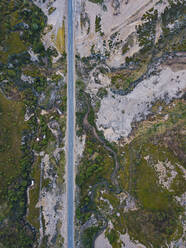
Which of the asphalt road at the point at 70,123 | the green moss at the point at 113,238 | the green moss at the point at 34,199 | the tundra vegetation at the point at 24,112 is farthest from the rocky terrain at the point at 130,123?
the green moss at the point at 34,199

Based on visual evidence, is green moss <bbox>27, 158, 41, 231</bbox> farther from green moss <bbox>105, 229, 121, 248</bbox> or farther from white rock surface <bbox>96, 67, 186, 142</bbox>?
white rock surface <bbox>96, 67, 186, 142</bbox>

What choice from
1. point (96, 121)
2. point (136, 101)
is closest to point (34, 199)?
point (96, 121)

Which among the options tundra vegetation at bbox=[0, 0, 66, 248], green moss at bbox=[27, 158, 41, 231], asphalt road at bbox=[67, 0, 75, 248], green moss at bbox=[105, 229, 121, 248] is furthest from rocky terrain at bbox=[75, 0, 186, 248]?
green moss at bbox=[27, 158, 41, 231]

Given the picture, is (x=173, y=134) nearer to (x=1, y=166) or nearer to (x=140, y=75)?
(x=140, y=75)

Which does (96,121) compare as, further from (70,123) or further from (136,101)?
(136,101)

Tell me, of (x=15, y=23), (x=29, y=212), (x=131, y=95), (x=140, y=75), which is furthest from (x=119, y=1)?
(x=29, y=212)
